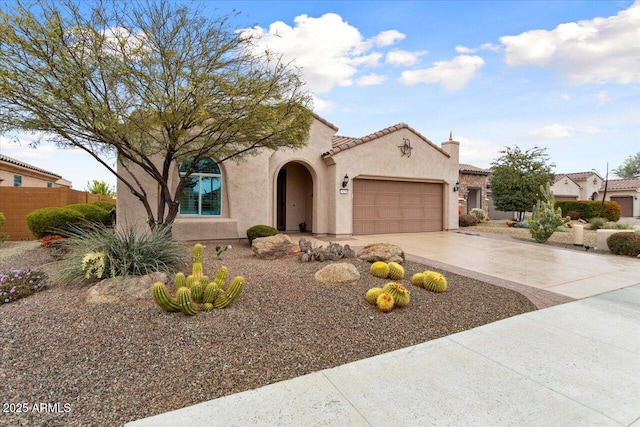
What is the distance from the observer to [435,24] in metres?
9.49

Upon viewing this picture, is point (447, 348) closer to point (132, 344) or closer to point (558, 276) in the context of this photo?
point (132, 344)

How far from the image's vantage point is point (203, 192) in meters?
11.3

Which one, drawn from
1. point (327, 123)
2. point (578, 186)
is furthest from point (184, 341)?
point (578, 186)

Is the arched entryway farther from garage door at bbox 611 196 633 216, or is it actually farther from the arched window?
garage door at bbox 611 196 633 216

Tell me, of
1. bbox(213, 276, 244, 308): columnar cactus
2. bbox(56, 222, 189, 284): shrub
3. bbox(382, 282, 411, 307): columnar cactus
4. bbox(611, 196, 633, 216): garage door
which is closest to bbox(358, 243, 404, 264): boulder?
bbox(382, 282, 411, 307): columnar cactus

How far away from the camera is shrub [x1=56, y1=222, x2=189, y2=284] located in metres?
5.19

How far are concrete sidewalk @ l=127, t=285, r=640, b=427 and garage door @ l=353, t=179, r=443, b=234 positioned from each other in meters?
10.2

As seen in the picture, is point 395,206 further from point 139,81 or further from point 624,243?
point 139,81

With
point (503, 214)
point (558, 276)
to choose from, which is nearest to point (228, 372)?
point (558, 276)

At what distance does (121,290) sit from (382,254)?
5166 mm

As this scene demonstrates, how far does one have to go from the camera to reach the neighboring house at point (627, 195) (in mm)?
33594

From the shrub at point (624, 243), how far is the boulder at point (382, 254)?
28.1ft

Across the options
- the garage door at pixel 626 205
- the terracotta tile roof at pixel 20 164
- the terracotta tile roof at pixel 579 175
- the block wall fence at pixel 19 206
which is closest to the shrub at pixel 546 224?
the block wall fence at pixel 19 206

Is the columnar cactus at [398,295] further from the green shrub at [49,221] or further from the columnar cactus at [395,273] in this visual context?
the green shrub at [49,221]
